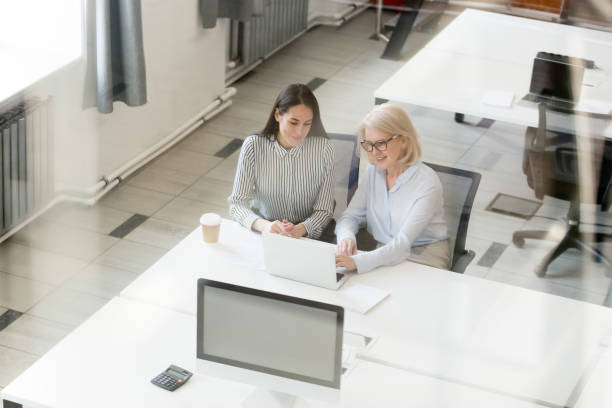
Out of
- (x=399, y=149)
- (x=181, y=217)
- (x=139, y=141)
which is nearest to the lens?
(x=399, y=149)

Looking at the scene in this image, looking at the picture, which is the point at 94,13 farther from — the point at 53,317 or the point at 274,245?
the point at 274,245

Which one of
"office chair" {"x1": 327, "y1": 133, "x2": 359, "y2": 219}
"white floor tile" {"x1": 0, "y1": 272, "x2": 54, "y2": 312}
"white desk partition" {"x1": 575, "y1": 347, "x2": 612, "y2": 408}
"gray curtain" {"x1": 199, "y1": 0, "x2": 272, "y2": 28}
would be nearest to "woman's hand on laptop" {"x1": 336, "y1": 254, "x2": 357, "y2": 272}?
"office chair" {"x1": 327, "y1": 133, "x2": 359, "y2": 219}

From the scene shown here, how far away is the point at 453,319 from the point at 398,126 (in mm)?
710

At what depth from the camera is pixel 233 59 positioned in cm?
554

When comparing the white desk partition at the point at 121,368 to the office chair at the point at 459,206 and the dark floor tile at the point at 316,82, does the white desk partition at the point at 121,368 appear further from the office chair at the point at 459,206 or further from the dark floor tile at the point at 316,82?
the dark floor tile at the point at 316,82

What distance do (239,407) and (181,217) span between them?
2062mm

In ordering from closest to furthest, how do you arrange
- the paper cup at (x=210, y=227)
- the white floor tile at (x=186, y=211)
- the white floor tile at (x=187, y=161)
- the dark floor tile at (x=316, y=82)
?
the paper cup at (x=210, y=227)
the white floor tile at (x=186, y=211)
the white floor tile at (x=187, y=161)
the dark floor tile at (x=316, y=82)

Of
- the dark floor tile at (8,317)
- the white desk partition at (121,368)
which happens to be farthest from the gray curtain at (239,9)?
the white desk partition at (121,368)

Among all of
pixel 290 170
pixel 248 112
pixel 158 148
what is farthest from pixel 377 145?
pixel 248 112

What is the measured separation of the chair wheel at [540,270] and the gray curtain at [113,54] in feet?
6.19

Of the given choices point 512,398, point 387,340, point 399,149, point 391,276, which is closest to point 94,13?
point 399,149

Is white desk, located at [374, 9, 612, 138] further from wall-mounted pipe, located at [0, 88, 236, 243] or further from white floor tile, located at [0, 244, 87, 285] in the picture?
white floor tile, located at [0, 244, 87, 285]

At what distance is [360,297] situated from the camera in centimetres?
268

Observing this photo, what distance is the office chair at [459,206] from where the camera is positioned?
10.3ft
